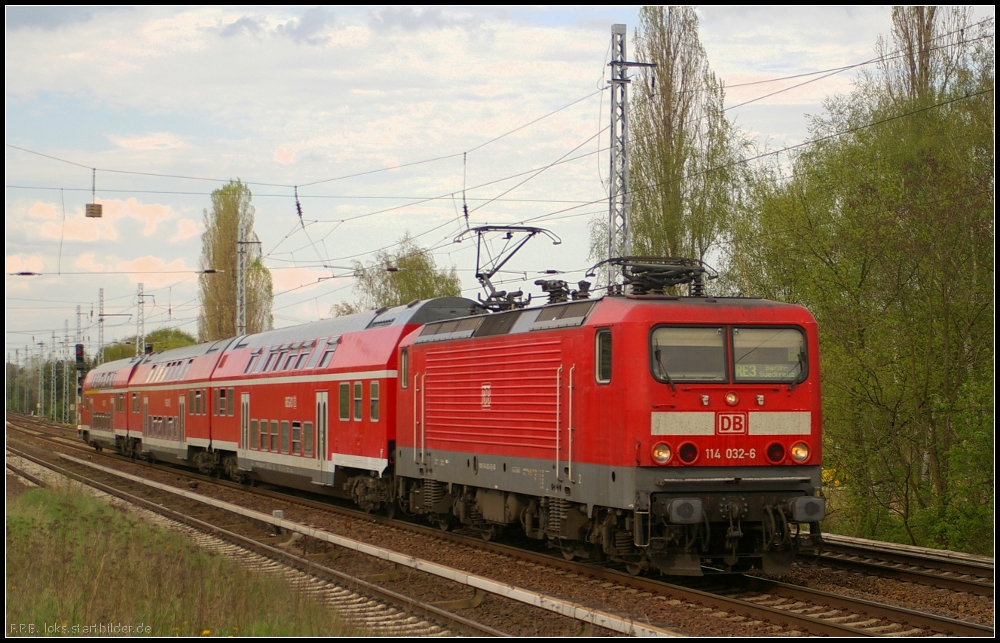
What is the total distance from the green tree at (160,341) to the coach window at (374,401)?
231ft

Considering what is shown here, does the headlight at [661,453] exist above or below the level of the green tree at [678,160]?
below

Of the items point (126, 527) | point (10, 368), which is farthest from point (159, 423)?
point (10, 368)

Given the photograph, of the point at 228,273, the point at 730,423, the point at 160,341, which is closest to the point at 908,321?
the point at 730,423

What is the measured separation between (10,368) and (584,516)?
167 metres

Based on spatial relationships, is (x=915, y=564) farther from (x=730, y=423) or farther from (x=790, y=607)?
(x=730, y=423)

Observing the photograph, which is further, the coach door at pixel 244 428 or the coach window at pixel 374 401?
the coach door at pixel 244 428

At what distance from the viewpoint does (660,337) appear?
11961mm

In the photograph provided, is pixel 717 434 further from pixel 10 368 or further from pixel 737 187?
pixel 10 368

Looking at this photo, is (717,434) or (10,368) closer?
(717,434)

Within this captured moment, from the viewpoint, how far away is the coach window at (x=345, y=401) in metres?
20.9

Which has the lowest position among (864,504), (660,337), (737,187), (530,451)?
(864,504)

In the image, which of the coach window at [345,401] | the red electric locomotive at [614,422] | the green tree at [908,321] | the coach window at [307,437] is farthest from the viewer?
the coach window at [307,437]

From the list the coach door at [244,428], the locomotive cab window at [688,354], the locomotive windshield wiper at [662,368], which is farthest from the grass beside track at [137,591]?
the coach door at [244,428]

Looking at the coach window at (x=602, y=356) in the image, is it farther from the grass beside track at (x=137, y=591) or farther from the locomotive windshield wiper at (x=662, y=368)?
the grass beside track at (x=137, y=591)
